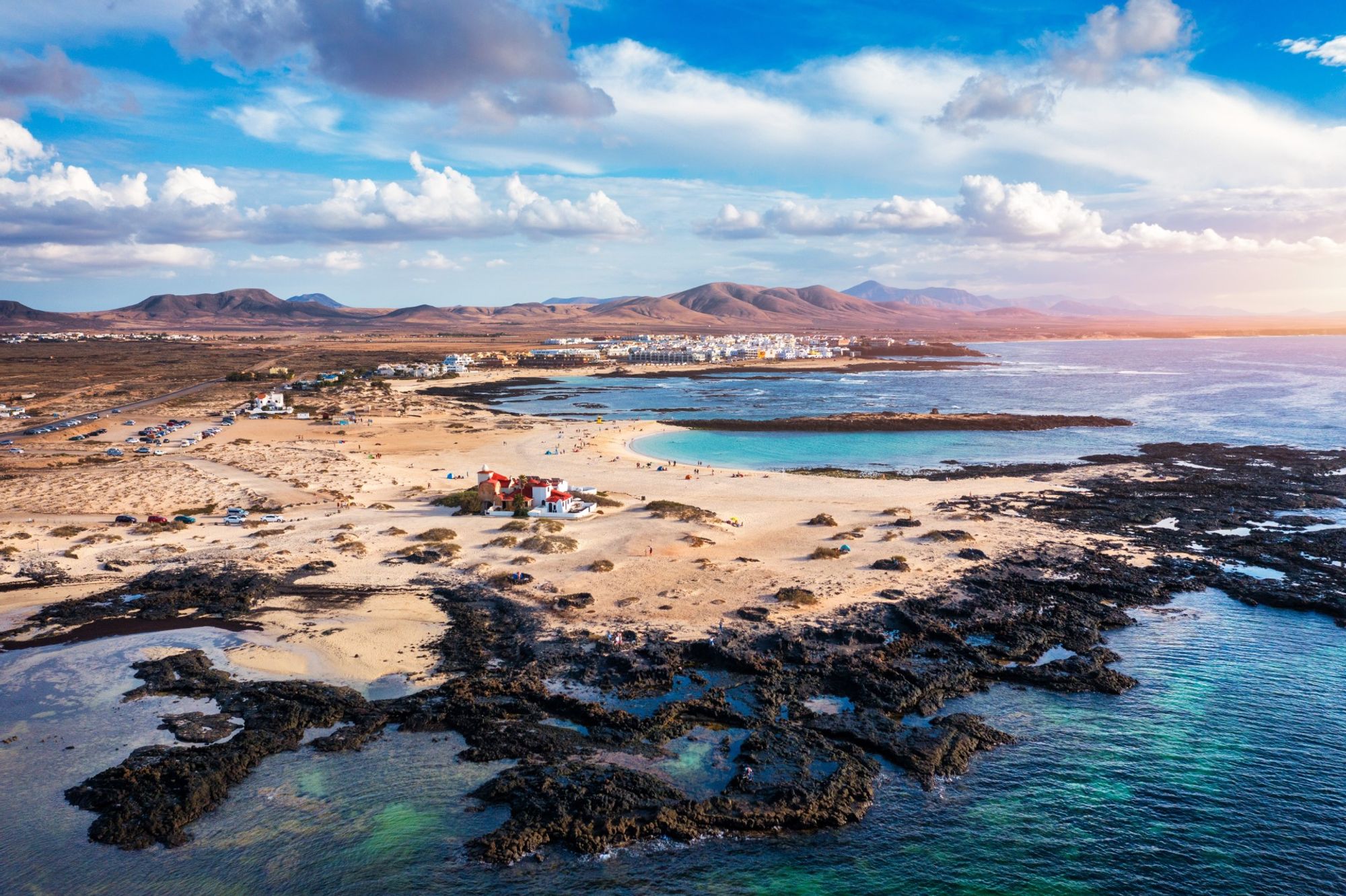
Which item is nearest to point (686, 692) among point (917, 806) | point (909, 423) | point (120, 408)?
point (917, 806)

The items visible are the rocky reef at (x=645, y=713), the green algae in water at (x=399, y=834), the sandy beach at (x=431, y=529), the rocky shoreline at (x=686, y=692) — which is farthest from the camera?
the sandy beach at (x=431, y=529)

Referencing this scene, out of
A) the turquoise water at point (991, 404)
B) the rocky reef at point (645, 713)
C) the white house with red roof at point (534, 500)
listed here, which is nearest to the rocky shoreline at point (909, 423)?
the turquoise water at point (991, 404)

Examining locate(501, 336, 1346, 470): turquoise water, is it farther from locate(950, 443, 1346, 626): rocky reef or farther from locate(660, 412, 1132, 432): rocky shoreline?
locate(950, 443, 1346, 626): rocky reef

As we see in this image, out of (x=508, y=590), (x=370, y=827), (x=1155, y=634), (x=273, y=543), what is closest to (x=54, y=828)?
(x=370, y=827)

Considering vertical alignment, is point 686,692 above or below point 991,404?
below

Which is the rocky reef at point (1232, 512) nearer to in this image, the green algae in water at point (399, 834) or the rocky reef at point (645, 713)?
the rocky reef at point (645, 713)

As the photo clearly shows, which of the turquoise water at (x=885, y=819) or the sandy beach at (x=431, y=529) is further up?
the sandy beach at (x=431, y=529)

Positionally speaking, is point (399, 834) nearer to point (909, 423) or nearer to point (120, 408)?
point (909, 423)

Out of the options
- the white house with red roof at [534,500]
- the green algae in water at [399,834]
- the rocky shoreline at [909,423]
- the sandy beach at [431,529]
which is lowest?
the green algae in water at [399,834]
